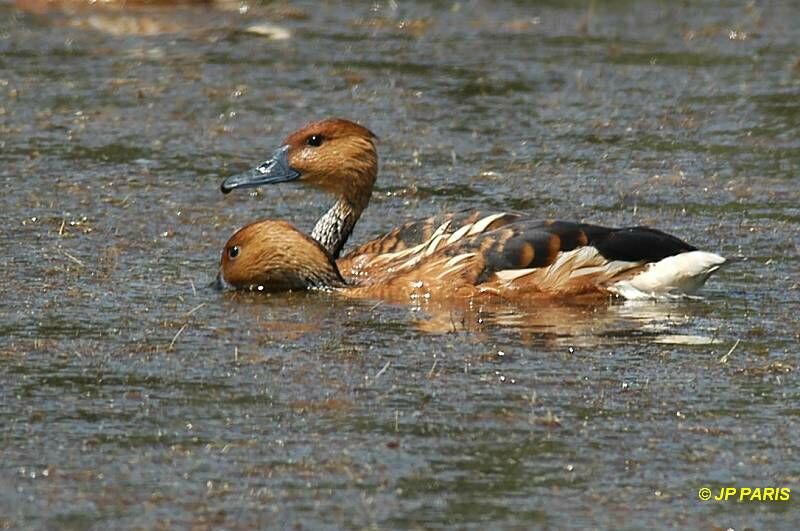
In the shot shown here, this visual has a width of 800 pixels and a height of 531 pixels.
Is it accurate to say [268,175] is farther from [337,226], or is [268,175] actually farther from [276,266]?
[276,266]

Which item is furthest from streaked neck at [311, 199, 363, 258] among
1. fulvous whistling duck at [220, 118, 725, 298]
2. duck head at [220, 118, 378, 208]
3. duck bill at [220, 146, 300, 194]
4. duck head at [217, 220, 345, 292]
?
duck head at [217, 220, 345, 292]

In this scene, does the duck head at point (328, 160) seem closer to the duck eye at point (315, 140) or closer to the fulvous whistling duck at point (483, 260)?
the duck eye at point (315, 140)

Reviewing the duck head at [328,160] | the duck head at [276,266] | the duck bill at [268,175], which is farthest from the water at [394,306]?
the duck head at [328,160]

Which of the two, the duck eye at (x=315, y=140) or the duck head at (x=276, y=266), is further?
the duck eye at (x=315, y=140)

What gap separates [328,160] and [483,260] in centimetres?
167

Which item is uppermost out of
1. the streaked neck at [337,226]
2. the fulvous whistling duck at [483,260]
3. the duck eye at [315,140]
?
the duck eye at [315,140]

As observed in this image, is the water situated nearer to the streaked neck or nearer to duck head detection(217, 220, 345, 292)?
duck head detection(217, 220, 345, 292)

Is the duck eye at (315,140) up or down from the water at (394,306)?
up

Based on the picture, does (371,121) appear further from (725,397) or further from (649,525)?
(649,525)

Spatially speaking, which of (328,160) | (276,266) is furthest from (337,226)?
(276,266)

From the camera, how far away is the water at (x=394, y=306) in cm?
622

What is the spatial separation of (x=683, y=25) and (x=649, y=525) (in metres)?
13.1

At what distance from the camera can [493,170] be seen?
12.9 m

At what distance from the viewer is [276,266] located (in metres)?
9.70
